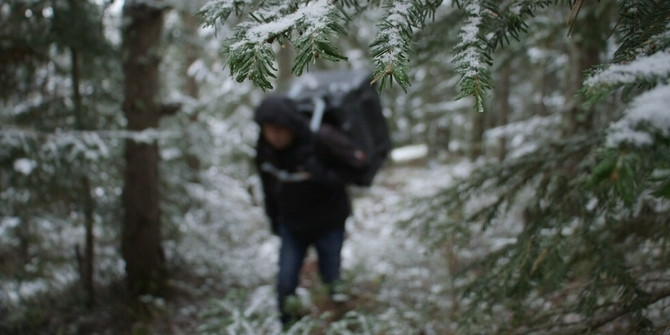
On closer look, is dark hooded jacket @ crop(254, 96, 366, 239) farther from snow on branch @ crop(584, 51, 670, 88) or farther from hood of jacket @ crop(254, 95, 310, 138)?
snow on branch @ crop(584, 51, 670, 88)

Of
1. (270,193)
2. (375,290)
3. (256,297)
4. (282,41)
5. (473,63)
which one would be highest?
(270,193)

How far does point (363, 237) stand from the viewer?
920 centimetres

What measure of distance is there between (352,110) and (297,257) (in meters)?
1.41

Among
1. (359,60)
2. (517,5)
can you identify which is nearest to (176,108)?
(517,5)

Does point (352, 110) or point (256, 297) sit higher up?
point (352, 110)

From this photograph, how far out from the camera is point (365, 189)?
5.32 metres

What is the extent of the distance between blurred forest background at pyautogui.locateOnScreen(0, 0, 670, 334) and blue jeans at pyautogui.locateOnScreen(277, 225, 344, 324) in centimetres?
47

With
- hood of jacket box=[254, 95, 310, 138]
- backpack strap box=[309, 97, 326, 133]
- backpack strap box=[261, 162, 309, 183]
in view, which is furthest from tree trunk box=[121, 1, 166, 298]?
backpack strap box=[309, 97, 326, 133]

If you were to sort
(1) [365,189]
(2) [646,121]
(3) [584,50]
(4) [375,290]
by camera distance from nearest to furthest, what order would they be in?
1. (2) [646,121]
2. (3) [584,50]
3. (1) [365,189]
4. (4) [375,290]

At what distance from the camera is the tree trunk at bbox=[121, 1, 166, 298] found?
16.6 feet

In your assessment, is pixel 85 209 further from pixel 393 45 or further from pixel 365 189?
pixel 393 45

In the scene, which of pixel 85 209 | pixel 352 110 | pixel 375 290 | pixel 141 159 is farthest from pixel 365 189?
pixel 85 209

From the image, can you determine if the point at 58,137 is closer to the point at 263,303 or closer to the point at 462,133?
the point at 263,303

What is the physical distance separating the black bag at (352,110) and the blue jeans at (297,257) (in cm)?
66
